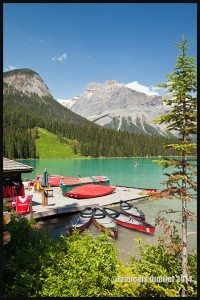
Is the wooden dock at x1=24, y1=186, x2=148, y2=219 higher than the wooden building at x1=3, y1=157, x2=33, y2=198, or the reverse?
the wooden building at x1=3, y1=157, x2=33, y2=198

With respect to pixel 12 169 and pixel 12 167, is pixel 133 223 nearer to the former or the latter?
pixel 12 169

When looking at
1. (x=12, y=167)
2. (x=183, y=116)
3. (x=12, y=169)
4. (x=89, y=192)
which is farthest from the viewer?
(x=89, y=192)

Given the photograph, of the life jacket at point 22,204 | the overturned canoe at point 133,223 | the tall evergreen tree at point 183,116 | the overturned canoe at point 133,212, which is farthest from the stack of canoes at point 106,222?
the tall evergreen tree at point 183,116

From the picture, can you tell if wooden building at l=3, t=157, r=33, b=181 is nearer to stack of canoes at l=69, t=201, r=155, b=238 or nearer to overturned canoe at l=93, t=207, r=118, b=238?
stack of canoes at l=69, t=201, r=155, b=238

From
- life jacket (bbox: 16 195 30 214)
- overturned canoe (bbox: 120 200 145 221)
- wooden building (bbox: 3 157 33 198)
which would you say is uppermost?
wooden building (bbox: 3 157 33 198)

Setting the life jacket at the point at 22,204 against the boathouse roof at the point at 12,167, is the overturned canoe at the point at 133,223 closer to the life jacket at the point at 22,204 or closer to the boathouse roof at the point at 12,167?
the life jacket at the point at 22,204

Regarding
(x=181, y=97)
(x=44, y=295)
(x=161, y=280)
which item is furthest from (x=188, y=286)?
(x=181, y=97)

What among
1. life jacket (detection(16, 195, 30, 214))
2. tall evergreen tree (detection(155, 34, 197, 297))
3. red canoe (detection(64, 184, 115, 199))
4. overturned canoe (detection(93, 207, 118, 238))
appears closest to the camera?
tall evergreen tree (detection(155, 34, 197, 297))

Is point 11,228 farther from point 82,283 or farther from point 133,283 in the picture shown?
point 133,283

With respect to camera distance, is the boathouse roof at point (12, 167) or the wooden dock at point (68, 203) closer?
the boathouse roof at point (12, 167)

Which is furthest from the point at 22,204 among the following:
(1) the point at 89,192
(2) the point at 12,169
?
(1) the point at 89,192

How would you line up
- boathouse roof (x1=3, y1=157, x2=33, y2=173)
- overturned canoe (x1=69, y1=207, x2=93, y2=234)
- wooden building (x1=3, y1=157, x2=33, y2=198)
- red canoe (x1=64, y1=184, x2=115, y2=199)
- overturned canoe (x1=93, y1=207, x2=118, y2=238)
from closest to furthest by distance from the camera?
boathouse roof (x1=3, y1=157, x2=33, y2=173)
overturned canoe (x1=93, y1=207, x2=118, y2=238)
wooden building (x1=3, y1=157, x2=33, y2=198)
overturned canoe (x1=69, y1=207, x2=93, y2=234)
red canoe (x1=64, y1=184, x2=115, y2=199)

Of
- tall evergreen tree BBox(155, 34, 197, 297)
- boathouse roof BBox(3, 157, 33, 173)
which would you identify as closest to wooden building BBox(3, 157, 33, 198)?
boathouse roof BBox(3, 157, 33, 173)

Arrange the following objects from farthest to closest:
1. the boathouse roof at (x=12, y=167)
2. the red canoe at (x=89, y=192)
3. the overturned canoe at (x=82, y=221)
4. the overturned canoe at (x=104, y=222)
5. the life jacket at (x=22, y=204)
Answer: the red canoe at (x=89, y=192) < the life jacket at (x=22, y=204) < the overturned canoe at (x=82, y=221) < the overturned canoe at (x=104, y=222) < the boathouse roof at (x=12, y=167)
